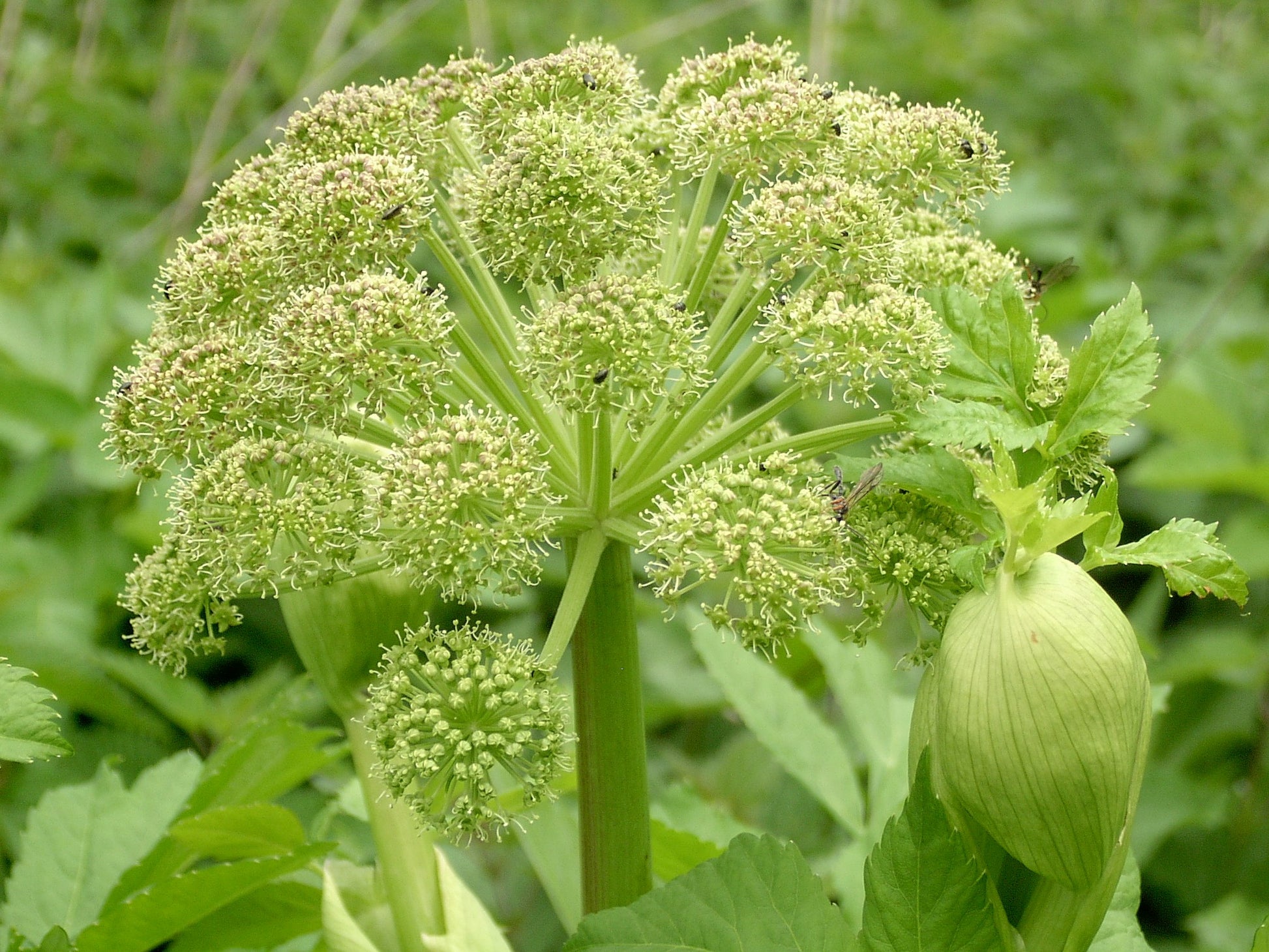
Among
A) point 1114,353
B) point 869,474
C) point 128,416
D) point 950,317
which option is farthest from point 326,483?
point 1114,353

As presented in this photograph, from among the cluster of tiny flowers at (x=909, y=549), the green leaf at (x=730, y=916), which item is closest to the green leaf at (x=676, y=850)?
the green leaf at (x=730, y=916)

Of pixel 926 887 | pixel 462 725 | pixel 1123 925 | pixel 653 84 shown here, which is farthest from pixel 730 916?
pixel 653 84

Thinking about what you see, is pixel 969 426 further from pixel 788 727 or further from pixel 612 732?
pixel 788 727

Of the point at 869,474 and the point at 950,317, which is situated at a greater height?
the point at 950,317

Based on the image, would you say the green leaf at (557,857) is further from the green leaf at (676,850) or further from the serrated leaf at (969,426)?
the serrated leaf at (969,426)

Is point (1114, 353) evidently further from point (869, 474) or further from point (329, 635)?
point (329, 635)

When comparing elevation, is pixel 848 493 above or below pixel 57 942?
above

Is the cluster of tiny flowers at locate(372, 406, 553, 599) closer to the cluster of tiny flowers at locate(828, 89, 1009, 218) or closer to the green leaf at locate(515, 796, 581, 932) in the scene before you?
the cluster of tiny flowers at locate(828, 89, 1009, 218)

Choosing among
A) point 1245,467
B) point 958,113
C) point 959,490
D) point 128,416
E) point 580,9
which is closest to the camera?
point 959,490
